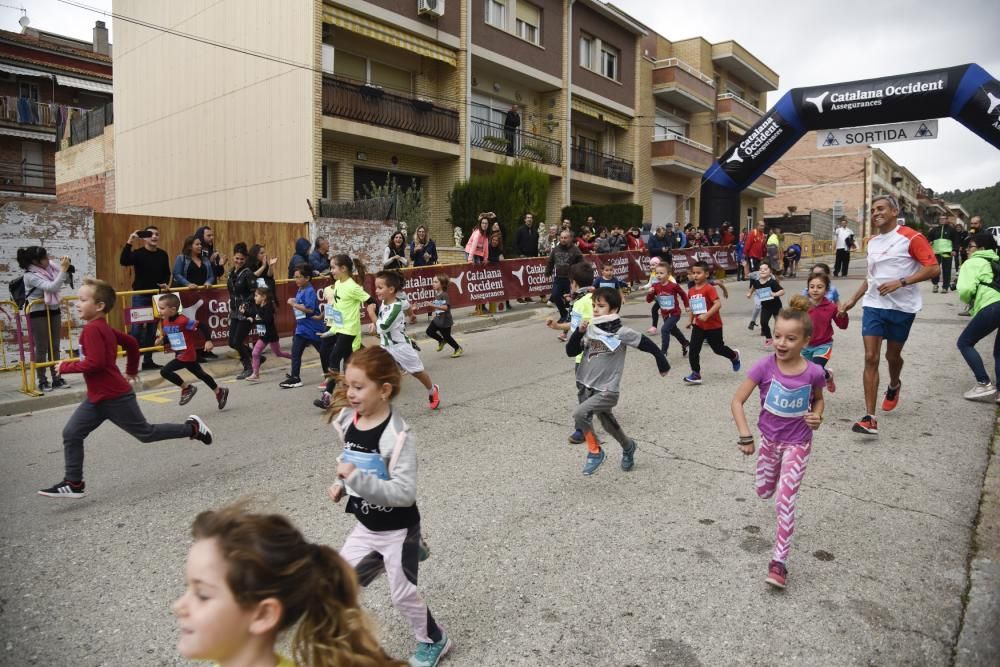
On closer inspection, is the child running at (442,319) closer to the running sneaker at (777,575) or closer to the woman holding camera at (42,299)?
the woman holding camera at (42,299)

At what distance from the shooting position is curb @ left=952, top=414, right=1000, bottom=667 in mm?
3027

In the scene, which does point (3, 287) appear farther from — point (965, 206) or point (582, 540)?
point (965, 206)

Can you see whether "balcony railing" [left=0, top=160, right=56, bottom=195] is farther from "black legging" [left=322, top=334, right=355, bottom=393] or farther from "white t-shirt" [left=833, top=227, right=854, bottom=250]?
"white t-shirt" [left=833, top=227, right=854, bottom=250]

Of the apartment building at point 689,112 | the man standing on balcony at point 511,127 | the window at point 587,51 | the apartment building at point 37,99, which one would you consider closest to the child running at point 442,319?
the man standing on balcony at point 511,127

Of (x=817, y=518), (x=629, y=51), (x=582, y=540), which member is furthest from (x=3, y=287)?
(x=629, y=51)

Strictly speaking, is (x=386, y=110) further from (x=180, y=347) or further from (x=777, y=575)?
(x=777, y=575)

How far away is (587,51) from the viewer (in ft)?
98.9

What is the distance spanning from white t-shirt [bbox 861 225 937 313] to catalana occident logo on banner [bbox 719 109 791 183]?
32.6 ft

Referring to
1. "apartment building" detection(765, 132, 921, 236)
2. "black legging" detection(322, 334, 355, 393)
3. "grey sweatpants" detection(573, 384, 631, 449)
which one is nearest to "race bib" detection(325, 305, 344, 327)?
"black legging" detection(322, 334, 355, 393)

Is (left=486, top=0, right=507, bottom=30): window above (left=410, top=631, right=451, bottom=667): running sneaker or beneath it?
above

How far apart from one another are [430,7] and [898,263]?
58.7ft

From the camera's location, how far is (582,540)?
4184 mm

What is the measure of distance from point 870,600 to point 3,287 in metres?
11.4

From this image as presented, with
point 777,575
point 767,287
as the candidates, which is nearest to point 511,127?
point 767,287
